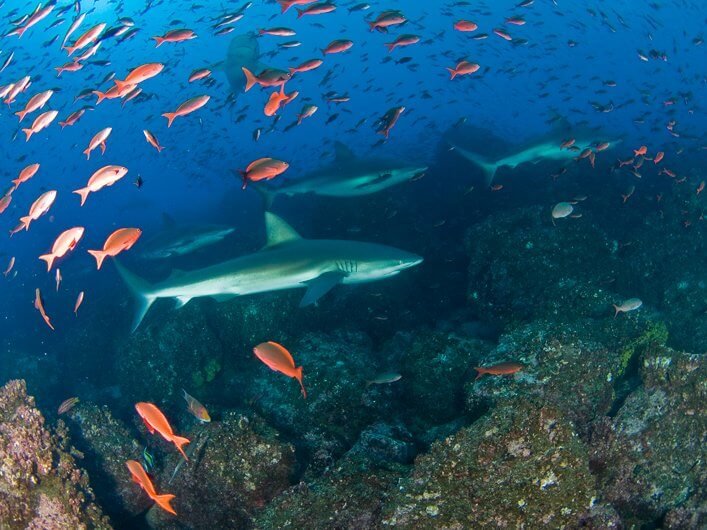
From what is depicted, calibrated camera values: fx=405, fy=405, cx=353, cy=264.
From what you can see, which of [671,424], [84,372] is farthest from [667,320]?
[84,372]

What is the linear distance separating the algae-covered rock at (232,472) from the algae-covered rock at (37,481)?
1.09m

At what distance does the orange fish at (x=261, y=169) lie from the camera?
5630mm

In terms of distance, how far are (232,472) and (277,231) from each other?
4782 mm

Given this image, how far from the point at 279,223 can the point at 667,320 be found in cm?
950

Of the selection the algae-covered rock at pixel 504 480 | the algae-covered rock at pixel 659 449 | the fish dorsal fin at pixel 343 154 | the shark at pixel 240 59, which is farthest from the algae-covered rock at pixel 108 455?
the shark at pixel 240 59

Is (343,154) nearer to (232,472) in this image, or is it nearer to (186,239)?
(186,239)

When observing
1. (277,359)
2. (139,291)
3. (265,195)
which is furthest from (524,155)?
(139,291)

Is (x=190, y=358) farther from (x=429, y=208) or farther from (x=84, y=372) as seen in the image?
(x=429, y=208)

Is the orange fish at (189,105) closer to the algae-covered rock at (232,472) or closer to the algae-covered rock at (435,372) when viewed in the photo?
the algae-covered rock at (232,472)

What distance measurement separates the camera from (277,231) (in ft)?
27.4

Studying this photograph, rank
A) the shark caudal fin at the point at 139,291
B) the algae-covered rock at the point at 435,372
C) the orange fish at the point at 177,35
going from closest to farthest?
1. the algae-covered rock at the point at 435,372
2. the orange fish at the point at 177,35
3. the shark caudal fin at the point at 139,291

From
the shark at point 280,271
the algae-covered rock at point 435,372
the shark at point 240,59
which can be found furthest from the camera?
the shark at point 240,59

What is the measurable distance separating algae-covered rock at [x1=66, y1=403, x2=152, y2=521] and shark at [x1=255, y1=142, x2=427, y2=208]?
24.0 feet

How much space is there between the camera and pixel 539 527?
3.04 metres
